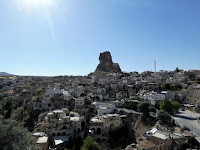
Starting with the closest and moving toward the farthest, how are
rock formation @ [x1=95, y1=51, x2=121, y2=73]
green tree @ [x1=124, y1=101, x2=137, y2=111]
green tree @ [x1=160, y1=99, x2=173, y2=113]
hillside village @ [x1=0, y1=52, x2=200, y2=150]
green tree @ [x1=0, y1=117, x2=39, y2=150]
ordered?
green tree @ [x1=0, y1=117, x2=39, y2=150], hillside village @ [x1=0, y1=52, x2=200, y2=150], green tree @ [x1=160, y1=99, x2=173, y2=113], green tree @ [x1=124, y1=101, x2=137, y2=111], rock formation @ [x1=95, y1=51, x2=121, y2=73]

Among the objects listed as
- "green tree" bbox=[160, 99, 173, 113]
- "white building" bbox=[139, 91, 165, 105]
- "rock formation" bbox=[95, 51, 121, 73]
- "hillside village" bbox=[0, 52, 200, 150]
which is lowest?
"hillside village" bbox=[0, 52, 200, 150]

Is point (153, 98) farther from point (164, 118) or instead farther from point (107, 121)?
point (107, 121)

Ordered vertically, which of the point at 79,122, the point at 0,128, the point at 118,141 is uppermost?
the point at 0,128

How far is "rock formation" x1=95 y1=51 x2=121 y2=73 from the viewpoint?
101562 mm

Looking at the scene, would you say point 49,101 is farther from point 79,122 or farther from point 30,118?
point 79,122

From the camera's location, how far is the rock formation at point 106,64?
102m

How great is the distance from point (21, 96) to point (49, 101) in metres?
14.0

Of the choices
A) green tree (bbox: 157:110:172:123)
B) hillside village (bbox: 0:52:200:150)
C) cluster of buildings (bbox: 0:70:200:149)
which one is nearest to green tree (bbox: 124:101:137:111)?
hillside village (bbox: 0:52:200:150)

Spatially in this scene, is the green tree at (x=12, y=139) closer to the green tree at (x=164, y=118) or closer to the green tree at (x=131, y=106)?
the green tree at (x=164, y=118)

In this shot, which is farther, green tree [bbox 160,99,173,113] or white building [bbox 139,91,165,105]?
white building [bbox 139,91,165,105]

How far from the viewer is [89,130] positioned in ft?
101

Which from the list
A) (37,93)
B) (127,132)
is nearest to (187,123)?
(127,132)

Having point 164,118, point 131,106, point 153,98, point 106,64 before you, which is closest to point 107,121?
point 131,106

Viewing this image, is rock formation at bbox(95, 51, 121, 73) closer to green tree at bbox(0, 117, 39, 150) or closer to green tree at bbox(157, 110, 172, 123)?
green tree at bbox(157, 110, 172, 123)
